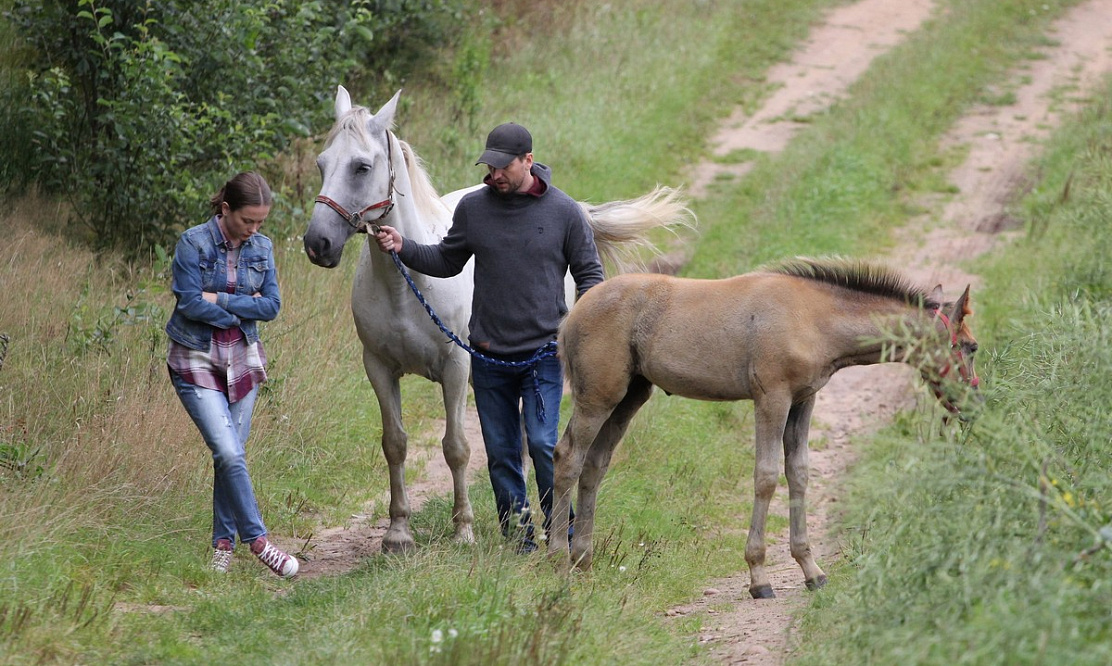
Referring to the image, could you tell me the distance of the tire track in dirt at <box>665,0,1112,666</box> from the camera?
19.5 feet

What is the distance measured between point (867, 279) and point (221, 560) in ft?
11.5

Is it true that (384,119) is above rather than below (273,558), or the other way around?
above

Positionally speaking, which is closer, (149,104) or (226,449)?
(226,449)

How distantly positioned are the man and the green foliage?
3.44 metres

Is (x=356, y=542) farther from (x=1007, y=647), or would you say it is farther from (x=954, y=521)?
(x=1007, y=647)

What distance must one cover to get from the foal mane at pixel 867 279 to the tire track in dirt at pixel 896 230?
64cm

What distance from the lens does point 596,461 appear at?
6.36m

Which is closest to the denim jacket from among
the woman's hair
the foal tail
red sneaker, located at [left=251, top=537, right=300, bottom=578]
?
the woman's hair

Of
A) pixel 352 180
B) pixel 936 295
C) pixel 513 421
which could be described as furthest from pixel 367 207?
pixel 936 295

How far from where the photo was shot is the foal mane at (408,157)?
623 cm

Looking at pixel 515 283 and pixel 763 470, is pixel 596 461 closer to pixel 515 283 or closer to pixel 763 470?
pixel 763 470

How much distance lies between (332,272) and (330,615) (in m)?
5.47

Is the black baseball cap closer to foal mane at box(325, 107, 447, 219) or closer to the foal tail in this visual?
foal mane at box(325, 107, 447, 219)

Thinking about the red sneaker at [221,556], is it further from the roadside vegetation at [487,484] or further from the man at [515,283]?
the man at [515,283]
